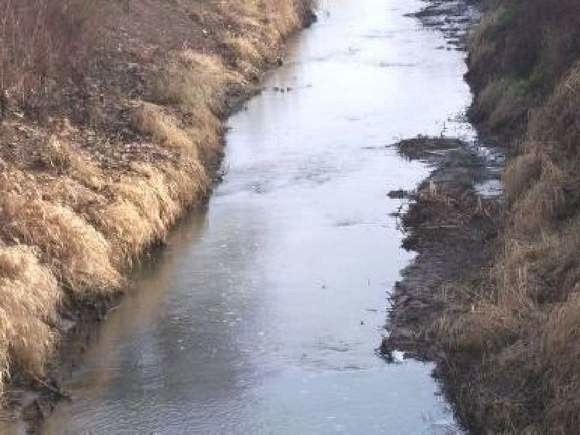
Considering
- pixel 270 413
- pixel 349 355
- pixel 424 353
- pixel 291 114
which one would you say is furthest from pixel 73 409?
pixel 291 114

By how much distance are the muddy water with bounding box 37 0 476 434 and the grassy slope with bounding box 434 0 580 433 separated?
28.3 inches

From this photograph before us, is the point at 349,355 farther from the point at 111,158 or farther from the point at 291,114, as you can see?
the point at 291,114

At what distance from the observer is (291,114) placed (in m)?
25.5

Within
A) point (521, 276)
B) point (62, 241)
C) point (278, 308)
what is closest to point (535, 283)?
point (521, 276)

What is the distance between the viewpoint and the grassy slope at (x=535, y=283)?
9.48 m

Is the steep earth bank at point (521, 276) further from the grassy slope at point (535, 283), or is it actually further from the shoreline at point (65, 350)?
the shoreline at point (65, 350)

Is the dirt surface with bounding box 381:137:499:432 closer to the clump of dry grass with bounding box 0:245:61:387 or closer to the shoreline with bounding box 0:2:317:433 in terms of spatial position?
the shoreline with bounding box 0:2:317:433

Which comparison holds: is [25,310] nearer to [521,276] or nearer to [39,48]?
[521,276]

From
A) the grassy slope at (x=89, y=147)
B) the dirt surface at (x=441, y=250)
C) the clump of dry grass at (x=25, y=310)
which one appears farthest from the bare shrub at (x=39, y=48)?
the dirt surface at (x=441, y=250)

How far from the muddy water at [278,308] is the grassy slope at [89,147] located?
2.11 ft

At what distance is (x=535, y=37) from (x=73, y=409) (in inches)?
655

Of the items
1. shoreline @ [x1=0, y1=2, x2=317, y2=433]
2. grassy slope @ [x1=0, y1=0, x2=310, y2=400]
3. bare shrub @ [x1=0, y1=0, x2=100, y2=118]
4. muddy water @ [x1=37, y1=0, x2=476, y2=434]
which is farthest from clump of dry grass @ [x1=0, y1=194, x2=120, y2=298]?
bare shrub @ [x1=0, y1=0, x2=100, y2=118]

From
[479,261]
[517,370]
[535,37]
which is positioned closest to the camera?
[517,370]

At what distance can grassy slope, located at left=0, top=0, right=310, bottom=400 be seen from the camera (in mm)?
12461
